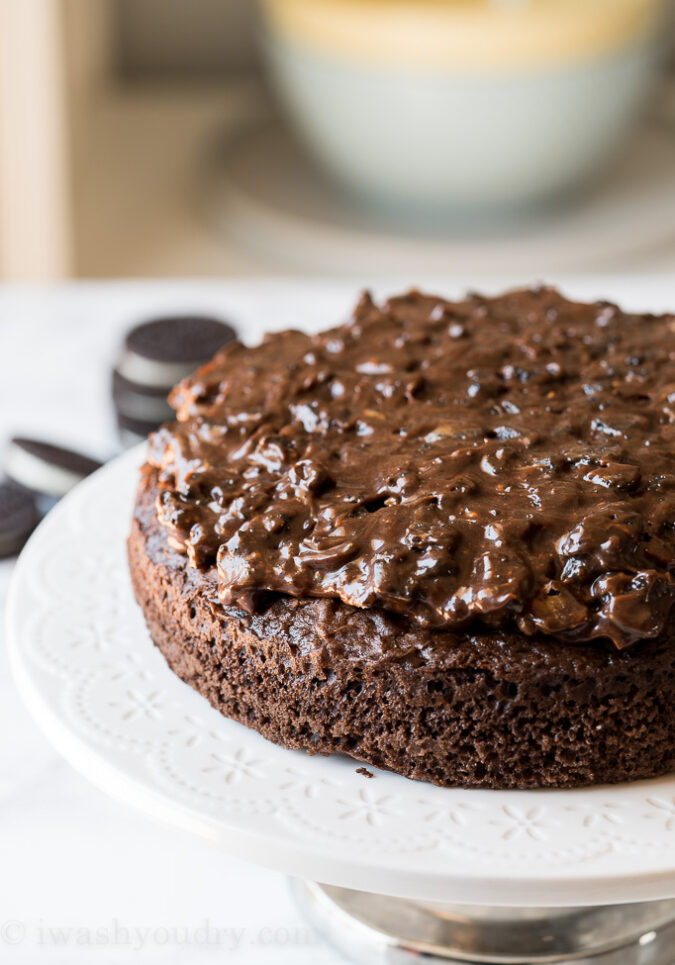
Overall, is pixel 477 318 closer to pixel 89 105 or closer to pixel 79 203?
pixel 79 203

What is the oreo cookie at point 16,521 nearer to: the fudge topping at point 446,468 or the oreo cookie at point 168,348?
the oreo cookie at point 168,348

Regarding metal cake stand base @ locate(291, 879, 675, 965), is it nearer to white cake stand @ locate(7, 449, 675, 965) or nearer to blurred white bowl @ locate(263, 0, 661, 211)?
white cake stand @ locate(7, 449, 675, 965)

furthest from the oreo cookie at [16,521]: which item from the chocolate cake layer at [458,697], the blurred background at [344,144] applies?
the blurred background at [344,144]

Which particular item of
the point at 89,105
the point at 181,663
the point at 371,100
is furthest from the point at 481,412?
the point at 89,105

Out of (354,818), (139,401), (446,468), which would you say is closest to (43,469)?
(139,401)

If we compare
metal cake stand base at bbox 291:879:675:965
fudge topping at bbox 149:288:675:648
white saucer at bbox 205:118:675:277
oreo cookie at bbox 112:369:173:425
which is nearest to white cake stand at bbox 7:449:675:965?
metal cake stand base at bbox 291:879:675:965

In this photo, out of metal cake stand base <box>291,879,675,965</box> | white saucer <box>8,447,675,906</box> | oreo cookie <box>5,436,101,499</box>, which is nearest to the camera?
white saucer <box>8,447,675,906</box>

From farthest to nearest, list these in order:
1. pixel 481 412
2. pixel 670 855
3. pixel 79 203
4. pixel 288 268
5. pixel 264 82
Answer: pixel 264 82, pixel 79 203, pixel 288 268, pixel 481 412, pixel 670 855
